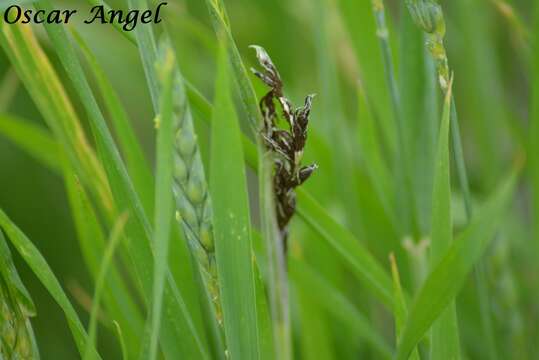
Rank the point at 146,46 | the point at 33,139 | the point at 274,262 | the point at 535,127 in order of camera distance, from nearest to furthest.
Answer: the point at 274,262 < the point at 146,46 < the point at 535,127 < the point at 33,139

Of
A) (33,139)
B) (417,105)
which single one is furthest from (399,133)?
(33,139)

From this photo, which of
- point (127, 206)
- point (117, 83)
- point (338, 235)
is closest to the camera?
point (127, 206)

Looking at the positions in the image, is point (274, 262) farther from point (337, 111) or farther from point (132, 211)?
point (337, 111)

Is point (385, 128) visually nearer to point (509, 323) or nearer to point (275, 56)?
point (509, 323)

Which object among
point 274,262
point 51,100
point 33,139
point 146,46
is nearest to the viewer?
point 274,262

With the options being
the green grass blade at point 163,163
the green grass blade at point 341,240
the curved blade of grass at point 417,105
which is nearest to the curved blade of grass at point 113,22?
the green grass blade at point 163,163

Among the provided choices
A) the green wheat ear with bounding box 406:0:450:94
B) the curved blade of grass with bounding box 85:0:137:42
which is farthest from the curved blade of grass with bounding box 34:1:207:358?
the green wheat ear with bounding box 406:0:450:94

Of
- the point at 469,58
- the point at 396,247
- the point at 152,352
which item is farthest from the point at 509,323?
the point at 152,352
